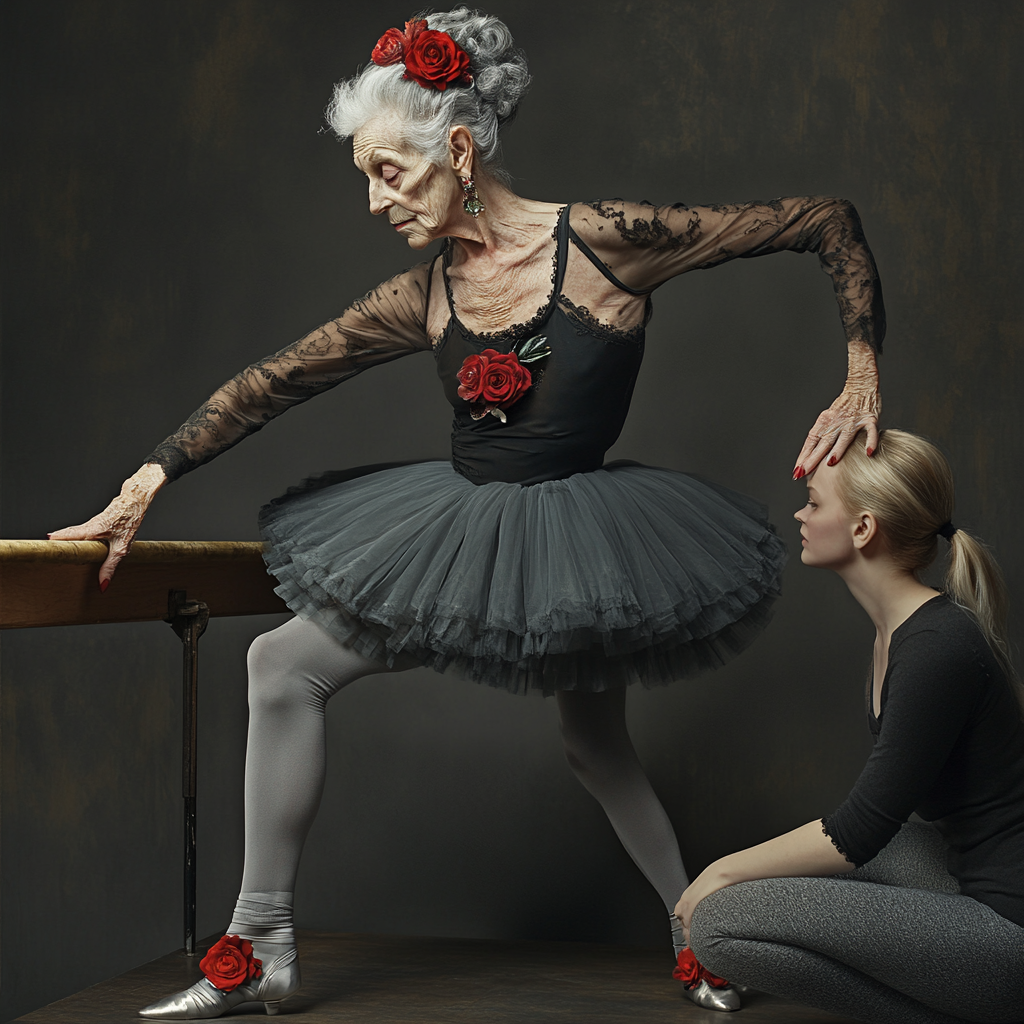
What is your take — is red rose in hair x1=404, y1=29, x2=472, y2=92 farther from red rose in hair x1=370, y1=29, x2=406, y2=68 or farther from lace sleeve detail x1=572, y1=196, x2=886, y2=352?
lace sleeve detail x1=572, y1=196, x2=886, y2=352

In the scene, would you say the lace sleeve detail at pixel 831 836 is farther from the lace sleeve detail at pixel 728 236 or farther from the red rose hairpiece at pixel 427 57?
the red rose hairpiece at pixel 427 57

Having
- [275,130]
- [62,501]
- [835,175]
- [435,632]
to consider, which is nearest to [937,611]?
[435,632]

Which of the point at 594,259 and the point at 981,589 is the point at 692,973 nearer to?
the point at 981,589

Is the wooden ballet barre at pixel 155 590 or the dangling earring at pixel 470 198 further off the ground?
the dangling earring at pixel 470 198

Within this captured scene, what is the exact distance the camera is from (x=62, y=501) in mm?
2848

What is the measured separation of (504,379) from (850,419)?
49 centimetres

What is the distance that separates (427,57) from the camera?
168cm

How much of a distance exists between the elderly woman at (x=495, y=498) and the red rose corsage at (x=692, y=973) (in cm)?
2

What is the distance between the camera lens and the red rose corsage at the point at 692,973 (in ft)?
5.97

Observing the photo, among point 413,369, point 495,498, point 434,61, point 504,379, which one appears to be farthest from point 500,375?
point 413,369

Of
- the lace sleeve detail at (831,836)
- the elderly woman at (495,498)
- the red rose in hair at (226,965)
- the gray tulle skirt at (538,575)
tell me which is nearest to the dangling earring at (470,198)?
the elderly woman at (495,498)

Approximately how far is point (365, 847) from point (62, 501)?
1111 mm

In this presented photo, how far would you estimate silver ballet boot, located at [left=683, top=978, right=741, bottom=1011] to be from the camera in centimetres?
180

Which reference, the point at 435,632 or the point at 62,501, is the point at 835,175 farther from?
the point at 62,501
